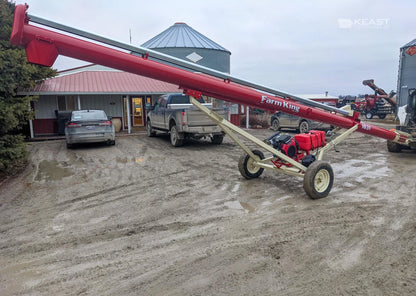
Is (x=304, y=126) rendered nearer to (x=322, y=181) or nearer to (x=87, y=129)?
(x=87, y=129)

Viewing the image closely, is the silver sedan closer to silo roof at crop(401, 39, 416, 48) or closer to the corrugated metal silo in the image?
the corrugated metal silo

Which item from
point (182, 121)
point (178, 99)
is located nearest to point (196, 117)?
point (182, 121)

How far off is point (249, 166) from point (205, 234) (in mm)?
3160

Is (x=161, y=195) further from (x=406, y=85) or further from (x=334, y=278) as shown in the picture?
(x=406, y=85)

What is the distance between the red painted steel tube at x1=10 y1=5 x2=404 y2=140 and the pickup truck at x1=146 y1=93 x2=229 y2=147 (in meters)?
5.40

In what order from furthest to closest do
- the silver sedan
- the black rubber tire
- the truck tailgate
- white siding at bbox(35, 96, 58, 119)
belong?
white siding at bbox(35, 96, 58, 119) → the silver sedan → the truck tailgate → the black rubber tire

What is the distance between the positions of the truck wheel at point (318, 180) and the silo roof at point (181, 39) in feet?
70.0

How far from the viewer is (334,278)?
3.17m

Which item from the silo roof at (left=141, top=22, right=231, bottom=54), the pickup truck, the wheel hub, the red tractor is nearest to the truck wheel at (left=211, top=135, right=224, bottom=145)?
the pickup truck

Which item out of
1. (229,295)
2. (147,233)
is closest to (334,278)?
(229,295)

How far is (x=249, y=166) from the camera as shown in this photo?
716 centimetres

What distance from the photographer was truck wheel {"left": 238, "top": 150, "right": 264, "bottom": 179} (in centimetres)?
706

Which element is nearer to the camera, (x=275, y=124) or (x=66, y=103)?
(x=66, y=103)

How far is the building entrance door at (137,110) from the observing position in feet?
64.6
